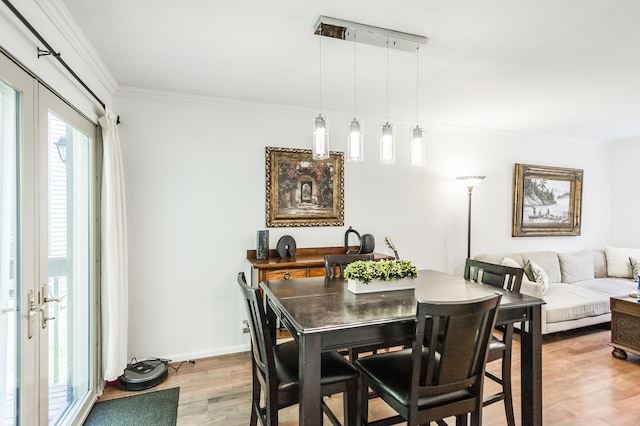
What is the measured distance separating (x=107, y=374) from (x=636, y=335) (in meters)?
4.65

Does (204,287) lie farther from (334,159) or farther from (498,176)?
(498,176)

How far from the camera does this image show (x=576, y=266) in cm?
478

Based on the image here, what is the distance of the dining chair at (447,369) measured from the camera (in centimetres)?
145

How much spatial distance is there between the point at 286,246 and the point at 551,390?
2509mm

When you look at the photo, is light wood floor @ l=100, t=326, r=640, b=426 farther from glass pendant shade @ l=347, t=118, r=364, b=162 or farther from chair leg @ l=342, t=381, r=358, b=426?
glass pendant shade @ l=347, t=118, r=364, b=162

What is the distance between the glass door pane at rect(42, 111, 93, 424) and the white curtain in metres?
0.11

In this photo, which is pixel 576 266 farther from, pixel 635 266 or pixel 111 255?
pixel 111 255

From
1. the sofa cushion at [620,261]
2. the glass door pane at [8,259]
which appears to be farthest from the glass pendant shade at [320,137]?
the sofa cushion at [620,261]

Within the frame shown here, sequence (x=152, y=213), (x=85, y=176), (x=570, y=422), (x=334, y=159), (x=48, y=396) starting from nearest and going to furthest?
1. (x=48, y=396)
2. (x=570, y=422)
3. (x=85, y=176)
4. (x=152, y=213)
5. (x=334, y=159)

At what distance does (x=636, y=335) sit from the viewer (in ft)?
10.6

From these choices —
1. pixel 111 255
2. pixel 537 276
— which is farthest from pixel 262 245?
pixel 537 276

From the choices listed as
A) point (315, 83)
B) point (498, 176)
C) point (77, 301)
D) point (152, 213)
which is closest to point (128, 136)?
point (152, 213)

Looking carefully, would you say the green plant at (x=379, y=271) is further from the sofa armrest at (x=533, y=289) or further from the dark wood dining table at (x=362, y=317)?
the sofa armrest at (x=533, y=289)

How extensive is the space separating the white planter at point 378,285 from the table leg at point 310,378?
61 centimetres
